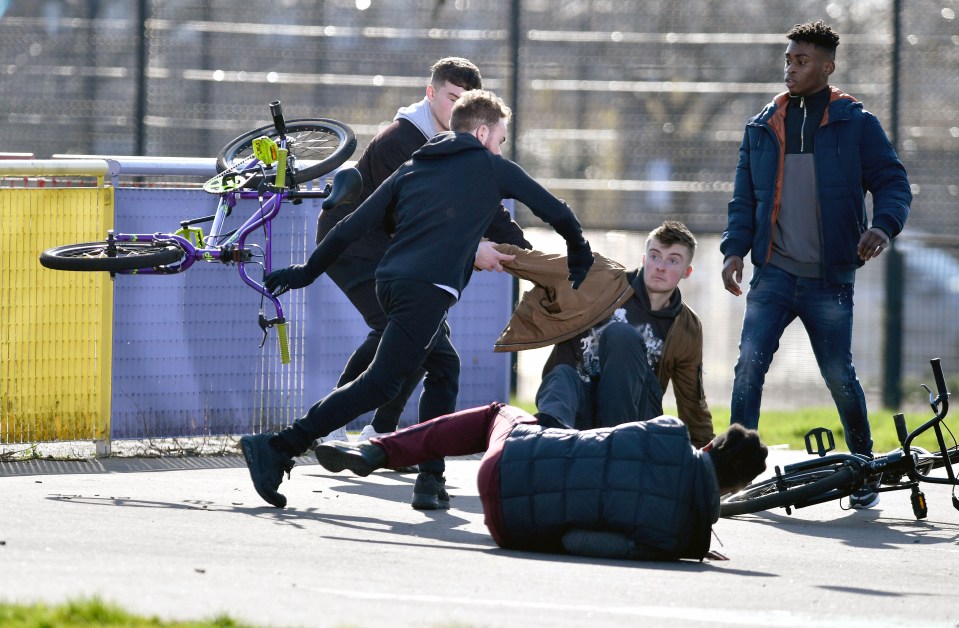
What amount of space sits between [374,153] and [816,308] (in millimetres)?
2083

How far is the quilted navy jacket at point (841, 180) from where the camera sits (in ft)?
22.5

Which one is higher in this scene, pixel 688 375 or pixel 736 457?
pixel 688 375

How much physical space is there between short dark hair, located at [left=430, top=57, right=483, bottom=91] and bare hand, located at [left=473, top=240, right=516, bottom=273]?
94cm

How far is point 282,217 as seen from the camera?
875 cm

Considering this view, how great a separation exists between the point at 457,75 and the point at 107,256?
1.84m

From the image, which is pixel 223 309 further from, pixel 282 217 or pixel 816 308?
pixel 816 308

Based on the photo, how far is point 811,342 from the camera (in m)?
6.95

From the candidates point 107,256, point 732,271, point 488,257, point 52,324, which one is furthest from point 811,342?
point 52,324

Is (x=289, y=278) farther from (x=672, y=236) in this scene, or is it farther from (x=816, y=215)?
(x=816, y=215)

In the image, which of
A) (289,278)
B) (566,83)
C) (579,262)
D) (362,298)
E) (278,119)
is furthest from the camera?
(566,83)

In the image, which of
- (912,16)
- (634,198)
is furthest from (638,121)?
(912,16)

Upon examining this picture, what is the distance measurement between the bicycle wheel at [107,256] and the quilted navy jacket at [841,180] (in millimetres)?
2696

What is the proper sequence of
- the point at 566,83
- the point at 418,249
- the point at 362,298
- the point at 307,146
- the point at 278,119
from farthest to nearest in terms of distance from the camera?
the point at 566,83, the point at 307,146, the point at 278,119, the point at 362,298, the point at 418,249

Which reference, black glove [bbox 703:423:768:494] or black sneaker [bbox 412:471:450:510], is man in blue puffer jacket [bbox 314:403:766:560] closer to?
black glove [bbox 703:423:768:494]
